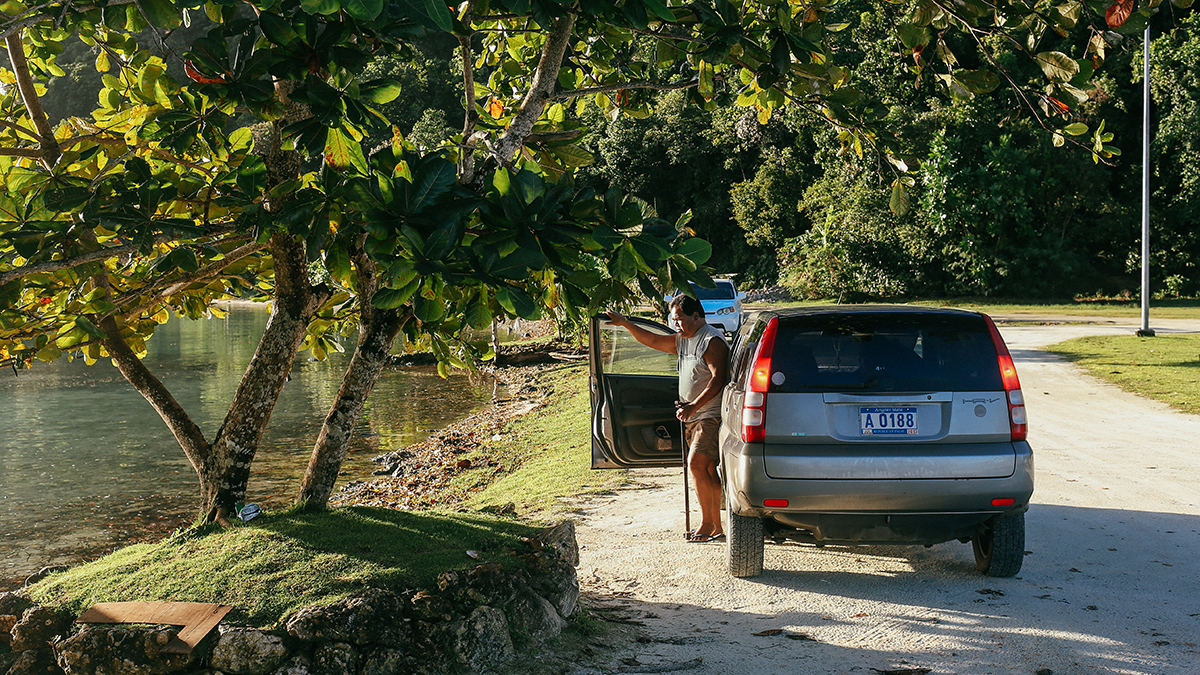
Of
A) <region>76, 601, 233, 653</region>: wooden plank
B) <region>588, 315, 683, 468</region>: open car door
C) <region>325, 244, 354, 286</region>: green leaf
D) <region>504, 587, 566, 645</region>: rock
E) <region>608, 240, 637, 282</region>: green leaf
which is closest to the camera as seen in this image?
<region>608, 240, 637, 282</region>: green leaf

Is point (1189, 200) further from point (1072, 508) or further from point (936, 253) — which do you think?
point (1072, 508)

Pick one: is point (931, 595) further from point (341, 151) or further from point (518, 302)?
point (341, 151)

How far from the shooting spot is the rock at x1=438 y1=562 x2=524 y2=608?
444 centimetres

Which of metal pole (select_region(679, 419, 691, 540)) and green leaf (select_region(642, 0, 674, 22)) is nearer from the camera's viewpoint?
green leaf (select_region(642, 0, 674, 22))

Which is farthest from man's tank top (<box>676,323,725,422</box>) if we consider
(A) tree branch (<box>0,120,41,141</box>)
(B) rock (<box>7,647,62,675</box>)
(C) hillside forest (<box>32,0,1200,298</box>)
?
(C) hillside forest (<box>32,0,1200,298</box>)

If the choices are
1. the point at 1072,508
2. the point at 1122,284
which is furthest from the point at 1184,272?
the point at 1072,508

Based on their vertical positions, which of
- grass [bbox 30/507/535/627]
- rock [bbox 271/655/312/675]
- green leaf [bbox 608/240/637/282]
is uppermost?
green leaf [bbox 608/240/637/282]

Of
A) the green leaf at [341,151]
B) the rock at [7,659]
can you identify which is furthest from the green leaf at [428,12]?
the rock at [7,659]

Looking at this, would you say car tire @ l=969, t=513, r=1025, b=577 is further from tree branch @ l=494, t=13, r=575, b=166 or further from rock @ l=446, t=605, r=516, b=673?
tree branch @ l=494, t=13, r=575, b=166

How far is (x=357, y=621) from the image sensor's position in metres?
4.09

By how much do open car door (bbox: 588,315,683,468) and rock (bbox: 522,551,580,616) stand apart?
2.19 m

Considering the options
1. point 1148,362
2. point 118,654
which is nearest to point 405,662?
point 118,654

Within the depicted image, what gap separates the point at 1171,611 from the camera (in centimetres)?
504

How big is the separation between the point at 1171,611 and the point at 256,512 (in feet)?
17.1
